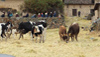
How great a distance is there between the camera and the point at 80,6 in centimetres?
4497

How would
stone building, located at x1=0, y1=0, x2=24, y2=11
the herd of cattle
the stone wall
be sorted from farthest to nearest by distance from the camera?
the stone wall → stone building, located at x1=0, y1=0, x2=24, y2=11 → the herd of cattle

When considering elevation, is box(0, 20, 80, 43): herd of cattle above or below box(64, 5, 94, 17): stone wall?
above

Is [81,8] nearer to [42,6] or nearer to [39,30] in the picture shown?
[42,6]

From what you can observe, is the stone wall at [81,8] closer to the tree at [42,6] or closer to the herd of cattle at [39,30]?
the tree at [42,6]

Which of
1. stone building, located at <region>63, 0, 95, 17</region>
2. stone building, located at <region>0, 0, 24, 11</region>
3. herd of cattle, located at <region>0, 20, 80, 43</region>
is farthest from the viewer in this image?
stone building, located at <region>63, 0, 95, 17</region>

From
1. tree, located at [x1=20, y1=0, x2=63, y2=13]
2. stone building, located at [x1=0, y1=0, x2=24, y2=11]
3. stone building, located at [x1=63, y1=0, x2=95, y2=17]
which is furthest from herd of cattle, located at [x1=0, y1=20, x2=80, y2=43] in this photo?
stone building, located at [x1=63, y1=0, x2=95, y2=17]

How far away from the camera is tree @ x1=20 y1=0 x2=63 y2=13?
32.2m

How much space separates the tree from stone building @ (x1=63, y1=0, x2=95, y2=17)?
11455mm

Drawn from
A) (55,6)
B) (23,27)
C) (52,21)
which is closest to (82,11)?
(55,6)

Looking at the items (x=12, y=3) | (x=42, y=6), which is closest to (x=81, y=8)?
(x=12, y=3)

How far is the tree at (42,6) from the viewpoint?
32.2 m

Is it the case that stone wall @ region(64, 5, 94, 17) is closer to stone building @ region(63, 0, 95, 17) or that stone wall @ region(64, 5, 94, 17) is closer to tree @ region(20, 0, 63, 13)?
stone building @ region(63, 0, 95, 17)

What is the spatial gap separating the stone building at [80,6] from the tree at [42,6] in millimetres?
11455

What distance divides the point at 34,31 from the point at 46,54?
14.8 ft
